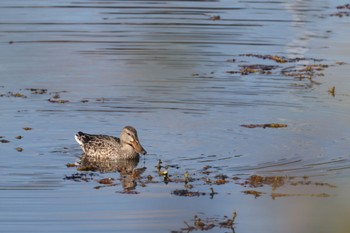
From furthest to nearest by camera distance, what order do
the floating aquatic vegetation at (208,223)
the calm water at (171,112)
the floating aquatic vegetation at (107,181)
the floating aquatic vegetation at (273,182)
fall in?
the floating aquatic vegetation at (107,181), the floating aquatic vegetation at (273,182), the calm water at (171,112), the floating aquatic vegetation at (208,223)

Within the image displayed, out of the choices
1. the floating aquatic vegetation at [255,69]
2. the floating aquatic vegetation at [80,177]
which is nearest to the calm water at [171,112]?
the floating aquatic vegetation at [80,177]

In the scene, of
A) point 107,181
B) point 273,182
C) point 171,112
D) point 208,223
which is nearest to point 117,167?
point 107,181

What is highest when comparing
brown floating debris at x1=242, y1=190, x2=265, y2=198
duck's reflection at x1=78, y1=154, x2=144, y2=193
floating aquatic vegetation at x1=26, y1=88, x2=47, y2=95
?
floating aquatic vegetation at x1=26, y1=88, x2=47, y2=95

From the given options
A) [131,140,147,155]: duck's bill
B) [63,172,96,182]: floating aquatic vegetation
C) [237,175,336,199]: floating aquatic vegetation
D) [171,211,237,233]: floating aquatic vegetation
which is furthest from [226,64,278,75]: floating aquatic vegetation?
[171,211,237,233]: floating aquatic vegetation

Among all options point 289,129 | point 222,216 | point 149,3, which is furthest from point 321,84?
point 149,3

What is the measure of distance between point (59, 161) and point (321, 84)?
269 inches

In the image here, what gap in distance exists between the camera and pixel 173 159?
13664 mm

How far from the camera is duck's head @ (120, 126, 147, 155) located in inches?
551

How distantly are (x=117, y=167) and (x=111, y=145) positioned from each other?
438mm

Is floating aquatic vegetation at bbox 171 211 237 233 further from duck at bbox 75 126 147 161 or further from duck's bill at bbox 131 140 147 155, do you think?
duck at bbox 75 126 147 161

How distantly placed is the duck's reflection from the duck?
60mm

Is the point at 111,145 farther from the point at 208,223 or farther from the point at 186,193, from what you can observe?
the point at 208,223

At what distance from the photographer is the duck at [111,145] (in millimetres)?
14086

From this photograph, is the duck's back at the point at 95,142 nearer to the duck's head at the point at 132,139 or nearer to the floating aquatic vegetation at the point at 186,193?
the duck's head at the point at 132,139
